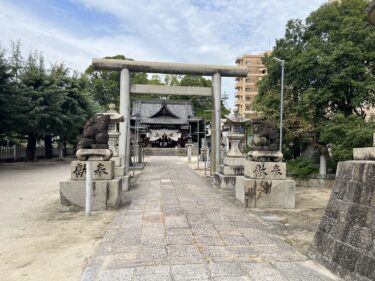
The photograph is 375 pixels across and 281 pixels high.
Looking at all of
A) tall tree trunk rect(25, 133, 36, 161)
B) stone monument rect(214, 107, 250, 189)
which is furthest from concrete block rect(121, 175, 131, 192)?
tall tree trunk rect(25, 133, 36, 161)

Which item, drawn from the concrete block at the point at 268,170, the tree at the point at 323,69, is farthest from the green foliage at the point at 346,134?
the concrete block at the point at 268,170

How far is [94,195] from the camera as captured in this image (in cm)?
737

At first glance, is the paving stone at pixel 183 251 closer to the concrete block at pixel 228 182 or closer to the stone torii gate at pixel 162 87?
the concrete block at pixel 228 182

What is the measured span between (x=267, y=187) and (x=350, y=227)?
4030 mm

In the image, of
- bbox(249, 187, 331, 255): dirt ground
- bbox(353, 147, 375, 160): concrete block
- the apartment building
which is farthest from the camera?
the apartment building

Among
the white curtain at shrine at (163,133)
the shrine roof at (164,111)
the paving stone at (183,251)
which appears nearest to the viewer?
the paving stone at (183,251)

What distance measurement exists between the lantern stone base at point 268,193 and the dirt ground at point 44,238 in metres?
3.14

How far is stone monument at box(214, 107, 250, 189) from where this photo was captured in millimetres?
10961

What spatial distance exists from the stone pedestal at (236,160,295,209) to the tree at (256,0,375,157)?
666 cm

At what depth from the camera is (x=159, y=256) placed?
409cm

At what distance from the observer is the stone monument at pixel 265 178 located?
25.1ft

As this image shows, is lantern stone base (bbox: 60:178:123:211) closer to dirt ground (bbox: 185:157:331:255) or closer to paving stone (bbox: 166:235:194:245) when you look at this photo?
paving stone (bbox: 166:235:194:245)

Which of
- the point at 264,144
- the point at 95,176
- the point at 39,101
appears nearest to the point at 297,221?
the point at 264,144

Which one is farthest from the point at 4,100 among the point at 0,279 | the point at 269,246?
Answer: the point at 269,246
